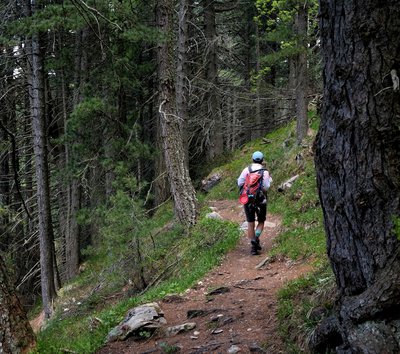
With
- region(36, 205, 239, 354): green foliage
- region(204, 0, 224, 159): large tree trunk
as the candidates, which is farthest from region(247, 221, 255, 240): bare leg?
region(204, 0, 224, 159): large tree trunk

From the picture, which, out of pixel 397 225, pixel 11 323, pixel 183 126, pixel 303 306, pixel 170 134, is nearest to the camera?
pixel 397 225

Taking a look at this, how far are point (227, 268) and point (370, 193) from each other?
568cm

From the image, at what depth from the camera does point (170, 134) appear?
36.4ft

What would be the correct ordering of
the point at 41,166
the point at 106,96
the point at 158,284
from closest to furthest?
the point at 158,284 < the point at 41,166 < the point at 106,96

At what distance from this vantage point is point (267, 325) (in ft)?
16.9

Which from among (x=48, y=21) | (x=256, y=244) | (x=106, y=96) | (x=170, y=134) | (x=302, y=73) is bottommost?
(x=256, y=244)

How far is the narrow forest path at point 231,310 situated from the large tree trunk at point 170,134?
7.51ft

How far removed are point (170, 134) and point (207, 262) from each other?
11.9ft

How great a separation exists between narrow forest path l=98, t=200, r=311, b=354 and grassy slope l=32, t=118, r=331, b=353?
0.24 meters

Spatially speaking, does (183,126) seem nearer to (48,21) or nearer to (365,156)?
(48,21)

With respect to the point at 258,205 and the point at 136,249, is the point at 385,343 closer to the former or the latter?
the point at 258,205

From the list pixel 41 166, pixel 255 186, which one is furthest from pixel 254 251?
pixel 41 166

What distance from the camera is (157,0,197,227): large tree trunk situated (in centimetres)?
1107

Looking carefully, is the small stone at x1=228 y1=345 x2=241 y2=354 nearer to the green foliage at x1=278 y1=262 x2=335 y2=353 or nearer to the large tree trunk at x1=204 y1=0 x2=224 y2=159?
the green foliage at x1=278 y1=262 x2=335 y2=353
